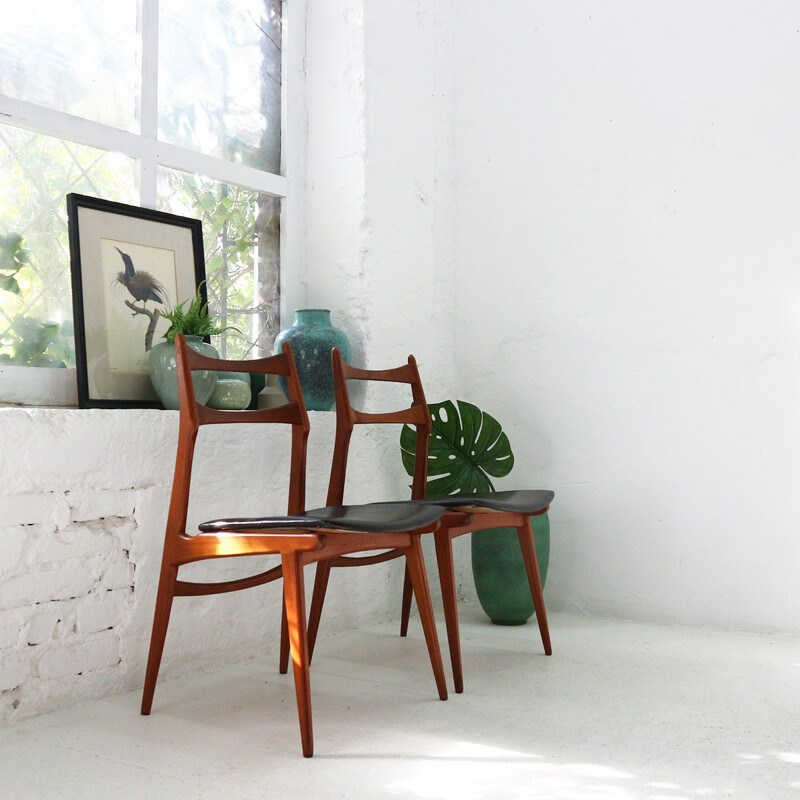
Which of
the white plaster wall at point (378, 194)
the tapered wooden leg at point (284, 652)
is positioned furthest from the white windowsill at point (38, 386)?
the white plaster wall at point (378, 194)

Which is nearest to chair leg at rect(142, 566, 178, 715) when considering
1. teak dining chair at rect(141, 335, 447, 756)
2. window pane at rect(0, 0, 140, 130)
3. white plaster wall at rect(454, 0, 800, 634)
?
teak dining chair at rect(141, 335, 447, 756)

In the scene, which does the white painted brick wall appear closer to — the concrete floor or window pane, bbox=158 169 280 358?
the concrete floor

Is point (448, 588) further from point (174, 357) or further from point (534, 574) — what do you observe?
point (174, 357)

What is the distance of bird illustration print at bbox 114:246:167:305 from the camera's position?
7.66 ft

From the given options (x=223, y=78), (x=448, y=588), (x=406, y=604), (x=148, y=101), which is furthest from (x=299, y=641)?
(x=223, y=78)

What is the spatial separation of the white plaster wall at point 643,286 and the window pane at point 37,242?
148 centimetres

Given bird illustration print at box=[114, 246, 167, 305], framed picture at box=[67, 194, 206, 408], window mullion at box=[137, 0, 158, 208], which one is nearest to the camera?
framed picture at box=[67, 194, 206, 408]

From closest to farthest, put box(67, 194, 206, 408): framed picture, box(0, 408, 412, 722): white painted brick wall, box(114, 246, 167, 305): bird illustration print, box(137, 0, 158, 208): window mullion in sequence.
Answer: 1. box(0, 408, 412, 722): white painted brick wall
2. box(67, 194, 206, 408): framed picture
3. box(114, 246, 167, 305): bird illustration print
4. box(137, 0, 158, 208): window mullion

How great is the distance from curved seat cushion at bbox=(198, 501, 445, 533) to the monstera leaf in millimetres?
706

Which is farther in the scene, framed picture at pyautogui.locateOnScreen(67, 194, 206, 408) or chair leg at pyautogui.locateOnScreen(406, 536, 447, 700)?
framed picture at pyautogui.locateOnScreen(67, 194, 206, 408)

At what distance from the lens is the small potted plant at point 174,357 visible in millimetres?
2246

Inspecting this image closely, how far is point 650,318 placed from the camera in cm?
281

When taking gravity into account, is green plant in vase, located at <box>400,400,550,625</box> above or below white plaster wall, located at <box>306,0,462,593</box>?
below

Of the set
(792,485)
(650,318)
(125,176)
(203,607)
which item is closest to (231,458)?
(203,607)
